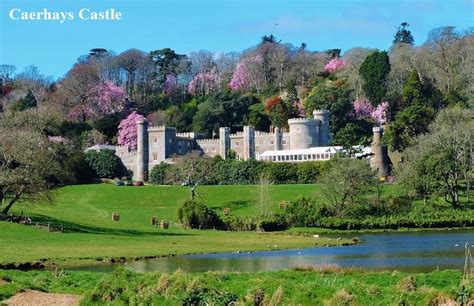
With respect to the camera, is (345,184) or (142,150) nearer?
(345,184)

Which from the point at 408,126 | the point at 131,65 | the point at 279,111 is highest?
the point at 131,65

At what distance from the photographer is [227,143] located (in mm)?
118312

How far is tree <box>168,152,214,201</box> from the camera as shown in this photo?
98.7 m

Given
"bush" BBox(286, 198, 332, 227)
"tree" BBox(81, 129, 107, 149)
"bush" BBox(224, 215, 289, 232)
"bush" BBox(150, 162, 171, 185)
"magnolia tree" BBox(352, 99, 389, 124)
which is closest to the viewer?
"bush" BBox(224, 215, 289, 232)

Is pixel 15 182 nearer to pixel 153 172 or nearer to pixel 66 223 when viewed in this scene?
pixel 66 223

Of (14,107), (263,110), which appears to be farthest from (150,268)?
(14,107)

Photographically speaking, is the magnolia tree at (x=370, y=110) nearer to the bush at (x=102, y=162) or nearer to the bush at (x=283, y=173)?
the bush at (x=283, y=173)

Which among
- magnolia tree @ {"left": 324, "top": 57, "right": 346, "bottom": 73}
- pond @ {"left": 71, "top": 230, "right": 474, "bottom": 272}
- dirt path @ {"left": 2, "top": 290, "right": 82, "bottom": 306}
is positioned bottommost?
pond @ {"left": 71, "top": 230, "right": 474, "bottom": 272}

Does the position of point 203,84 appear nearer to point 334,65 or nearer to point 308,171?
point 334,65

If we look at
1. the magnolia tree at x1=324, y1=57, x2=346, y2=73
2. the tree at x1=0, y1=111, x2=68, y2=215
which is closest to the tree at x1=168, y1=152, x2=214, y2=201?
the tree at x1=0, y1=111, x2=68, y2=215

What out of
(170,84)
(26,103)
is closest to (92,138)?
(26,103)

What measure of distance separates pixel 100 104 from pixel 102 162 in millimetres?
27721

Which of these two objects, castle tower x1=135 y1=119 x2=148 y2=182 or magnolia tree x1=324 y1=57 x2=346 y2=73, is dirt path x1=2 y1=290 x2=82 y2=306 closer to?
castle tower x1=135 y1=119 x2=148 y2=182

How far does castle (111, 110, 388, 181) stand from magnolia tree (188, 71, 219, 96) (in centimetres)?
3383
